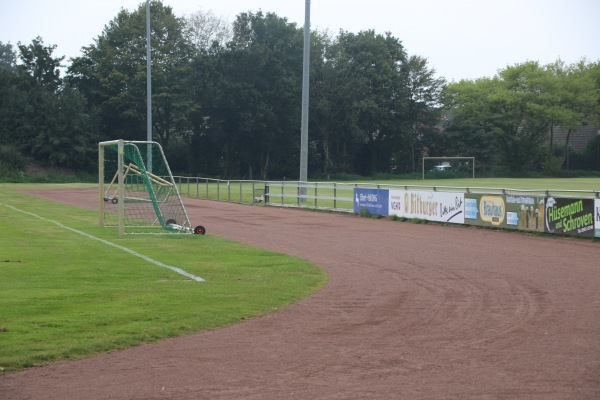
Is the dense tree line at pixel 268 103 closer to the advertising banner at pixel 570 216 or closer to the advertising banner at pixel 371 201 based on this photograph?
the advertising banner at pixel 371 201

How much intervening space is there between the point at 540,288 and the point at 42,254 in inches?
381

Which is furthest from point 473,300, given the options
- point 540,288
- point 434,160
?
point 434,160

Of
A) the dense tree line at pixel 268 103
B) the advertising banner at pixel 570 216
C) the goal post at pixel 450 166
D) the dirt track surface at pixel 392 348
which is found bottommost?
the dirt track surface at pixel 392 348

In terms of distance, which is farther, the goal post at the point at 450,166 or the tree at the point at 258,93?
the goal post at the point at 450,166

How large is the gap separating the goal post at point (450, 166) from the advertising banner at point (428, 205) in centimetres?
5101

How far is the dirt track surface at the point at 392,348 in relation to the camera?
21.1ft

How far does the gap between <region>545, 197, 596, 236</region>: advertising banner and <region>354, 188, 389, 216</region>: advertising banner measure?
807cm

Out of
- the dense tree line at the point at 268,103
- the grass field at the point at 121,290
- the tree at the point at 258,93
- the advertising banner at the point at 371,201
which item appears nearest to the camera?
the grass field at the point at 121,290

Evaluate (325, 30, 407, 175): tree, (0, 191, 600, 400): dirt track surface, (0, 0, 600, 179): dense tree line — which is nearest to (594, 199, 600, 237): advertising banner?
(0, 191, 600, 400): dirt track surface

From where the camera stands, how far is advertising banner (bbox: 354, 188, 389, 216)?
2811 cm

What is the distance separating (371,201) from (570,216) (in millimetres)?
9855

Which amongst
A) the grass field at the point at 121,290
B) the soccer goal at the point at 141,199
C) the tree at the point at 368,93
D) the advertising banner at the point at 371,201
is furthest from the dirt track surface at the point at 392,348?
the tree at the point at 368,93

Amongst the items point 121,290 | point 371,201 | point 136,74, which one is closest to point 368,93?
point 136,74

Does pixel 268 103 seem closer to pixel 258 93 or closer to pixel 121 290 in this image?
pixel 258 93
